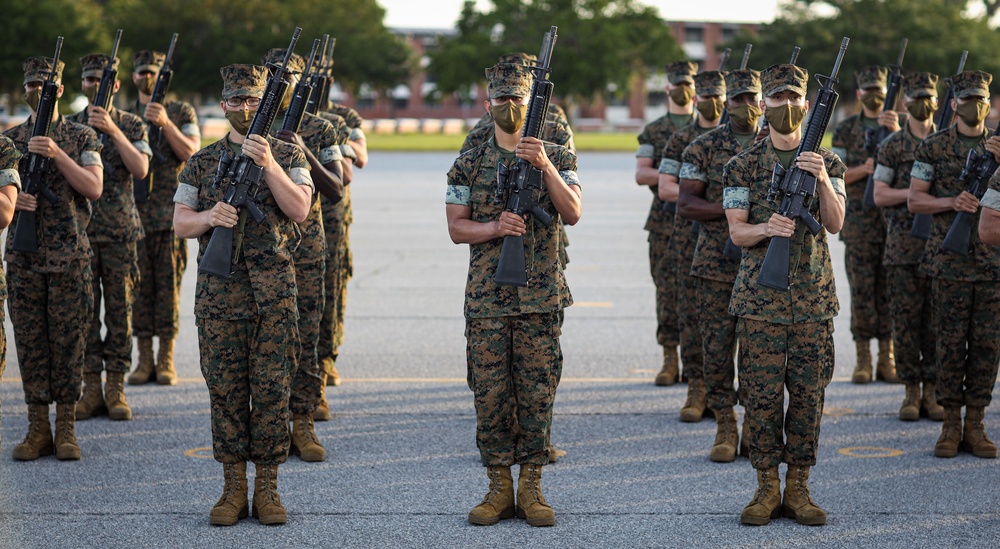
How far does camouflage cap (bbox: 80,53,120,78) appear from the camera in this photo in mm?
8516

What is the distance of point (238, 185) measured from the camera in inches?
231

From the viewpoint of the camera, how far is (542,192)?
19.9 ft

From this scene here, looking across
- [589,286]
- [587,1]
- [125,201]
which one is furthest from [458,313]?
[587,1]

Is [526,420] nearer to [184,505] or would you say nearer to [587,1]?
[184,505]

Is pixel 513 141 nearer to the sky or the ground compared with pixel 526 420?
nearer to the sky

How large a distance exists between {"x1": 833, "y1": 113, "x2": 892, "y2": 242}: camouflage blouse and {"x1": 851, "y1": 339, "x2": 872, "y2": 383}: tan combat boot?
31.6 inches

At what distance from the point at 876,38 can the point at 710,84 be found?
5847 centimetres

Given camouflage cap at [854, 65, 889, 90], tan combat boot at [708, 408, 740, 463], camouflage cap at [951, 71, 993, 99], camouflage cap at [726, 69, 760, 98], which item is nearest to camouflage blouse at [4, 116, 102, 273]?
camouflage cap at [726, 69, 760, 98]

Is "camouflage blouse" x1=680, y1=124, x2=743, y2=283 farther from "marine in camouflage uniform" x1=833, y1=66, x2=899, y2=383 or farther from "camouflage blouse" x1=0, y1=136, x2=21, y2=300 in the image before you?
"camouflage blouse" x1=0, y1=136, x2=21, y2=300

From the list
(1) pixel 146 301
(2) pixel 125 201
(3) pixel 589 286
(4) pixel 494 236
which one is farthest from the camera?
(3) pixel 589 286

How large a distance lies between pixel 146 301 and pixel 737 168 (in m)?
4.92

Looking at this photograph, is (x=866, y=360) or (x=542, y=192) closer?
(x=542, y=192)

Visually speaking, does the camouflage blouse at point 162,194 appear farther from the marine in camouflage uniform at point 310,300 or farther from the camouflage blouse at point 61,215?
the marine in camouflage uniform at point 310,300

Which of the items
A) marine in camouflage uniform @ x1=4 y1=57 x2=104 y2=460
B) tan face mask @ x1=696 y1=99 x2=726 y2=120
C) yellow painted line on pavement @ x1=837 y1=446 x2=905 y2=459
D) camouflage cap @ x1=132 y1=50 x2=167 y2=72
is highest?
camouflage cap @ x1=132 y1=50 x2=167 y2=72
